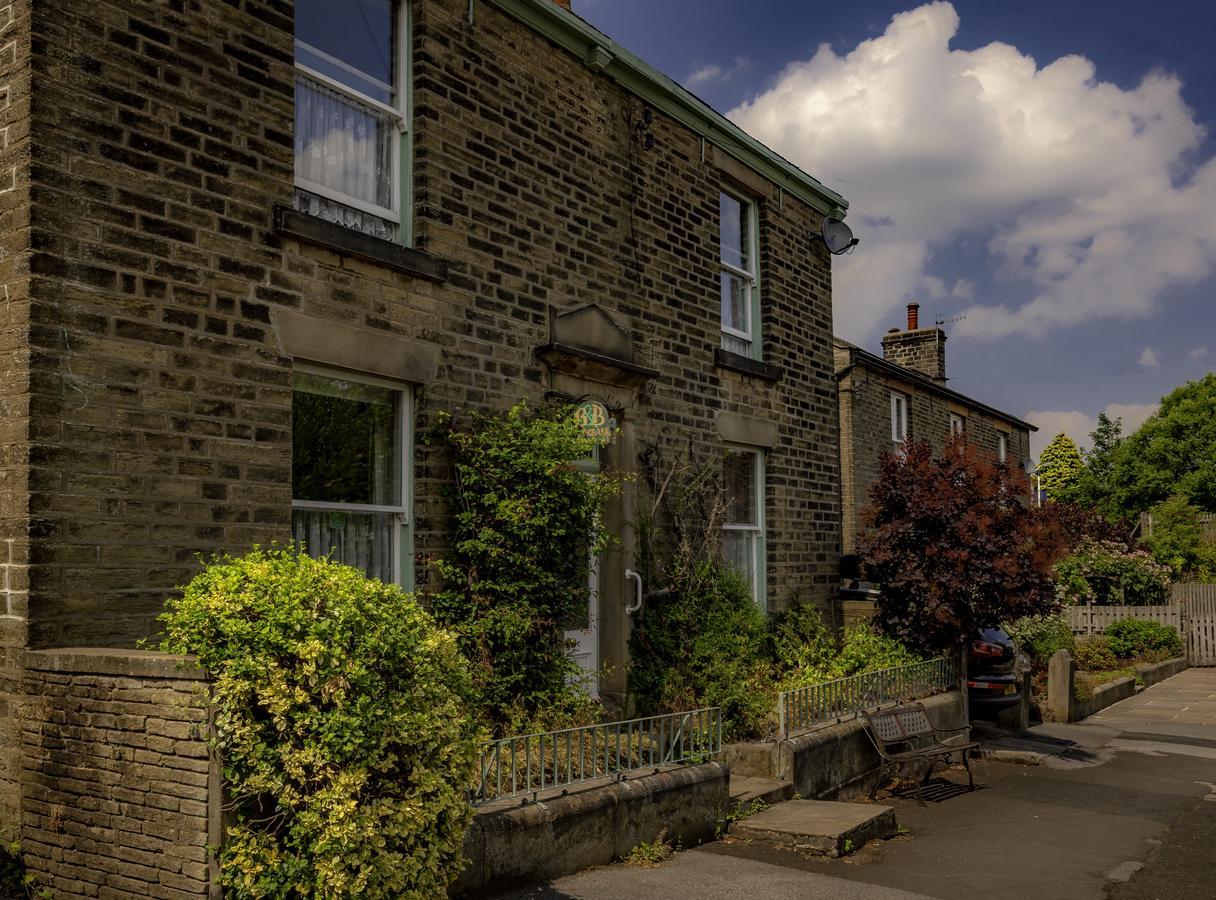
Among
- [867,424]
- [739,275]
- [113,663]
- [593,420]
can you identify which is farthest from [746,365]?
[867,424]

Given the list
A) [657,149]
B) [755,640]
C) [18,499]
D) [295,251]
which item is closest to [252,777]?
[18,499]

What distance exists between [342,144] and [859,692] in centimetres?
658

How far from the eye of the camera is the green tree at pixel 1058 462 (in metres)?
52.7

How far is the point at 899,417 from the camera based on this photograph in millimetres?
22062

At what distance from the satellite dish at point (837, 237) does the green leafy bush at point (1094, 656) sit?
857cm

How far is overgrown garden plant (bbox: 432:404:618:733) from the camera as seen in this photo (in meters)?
7.96

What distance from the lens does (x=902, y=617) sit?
477 inches

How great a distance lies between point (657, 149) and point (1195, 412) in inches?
1515

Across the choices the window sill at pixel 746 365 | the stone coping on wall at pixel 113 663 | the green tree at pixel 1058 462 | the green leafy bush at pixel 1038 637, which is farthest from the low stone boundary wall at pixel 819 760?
the green tree at pixel 1058 462

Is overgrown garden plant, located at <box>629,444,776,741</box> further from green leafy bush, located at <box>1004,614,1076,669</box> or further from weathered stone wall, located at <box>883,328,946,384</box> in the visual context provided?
weathered stone wall, located at <box>883,328,946,384</box>

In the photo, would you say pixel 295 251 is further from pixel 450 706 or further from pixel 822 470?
pixel 822 470

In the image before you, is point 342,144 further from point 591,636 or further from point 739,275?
point 739,275

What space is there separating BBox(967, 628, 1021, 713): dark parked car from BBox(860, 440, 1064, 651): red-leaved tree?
144 cm

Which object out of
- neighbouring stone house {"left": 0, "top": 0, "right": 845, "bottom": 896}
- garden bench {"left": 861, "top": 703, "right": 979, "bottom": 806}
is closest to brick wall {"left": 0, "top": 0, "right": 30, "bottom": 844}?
neighbouring stone house {"left": 0, "top": 0, "right": 845, "bottom": 896}
